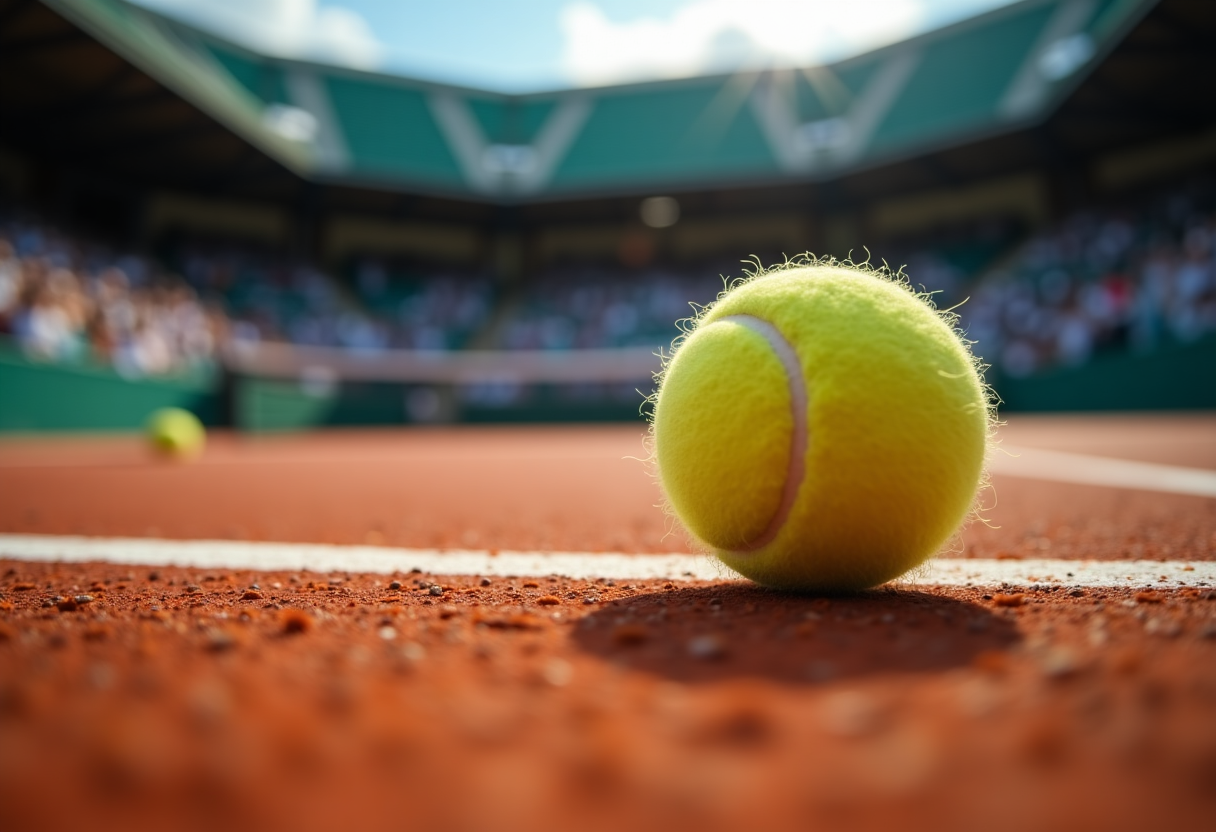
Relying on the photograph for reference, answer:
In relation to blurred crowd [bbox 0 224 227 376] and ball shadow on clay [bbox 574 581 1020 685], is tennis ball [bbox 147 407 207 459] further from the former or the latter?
ball shadow on clay [bbox 574 581 1020 685]

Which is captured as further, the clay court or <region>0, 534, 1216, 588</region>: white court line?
<region>0, 534, 1216, 588</region>: white court line

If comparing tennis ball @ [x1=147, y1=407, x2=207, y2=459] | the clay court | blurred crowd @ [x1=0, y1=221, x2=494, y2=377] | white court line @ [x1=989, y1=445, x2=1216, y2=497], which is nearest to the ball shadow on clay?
the clay court

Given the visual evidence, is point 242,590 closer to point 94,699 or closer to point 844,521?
point 94,699

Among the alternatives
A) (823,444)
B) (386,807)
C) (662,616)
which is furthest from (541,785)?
(823,444)

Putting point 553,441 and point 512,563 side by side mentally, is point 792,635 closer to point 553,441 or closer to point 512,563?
point 512,563

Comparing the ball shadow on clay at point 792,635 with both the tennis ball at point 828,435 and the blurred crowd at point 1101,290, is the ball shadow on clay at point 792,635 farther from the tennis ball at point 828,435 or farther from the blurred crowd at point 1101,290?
the blurred crowd at point 1101,290

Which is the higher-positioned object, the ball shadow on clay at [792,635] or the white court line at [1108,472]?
the white court line at [1108,472]

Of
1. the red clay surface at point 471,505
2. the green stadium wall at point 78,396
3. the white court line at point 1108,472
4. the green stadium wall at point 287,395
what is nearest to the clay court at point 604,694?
the red clay surface at point 471,505

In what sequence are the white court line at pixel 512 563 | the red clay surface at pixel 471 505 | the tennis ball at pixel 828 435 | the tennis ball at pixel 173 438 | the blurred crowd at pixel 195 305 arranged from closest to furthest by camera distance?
the tennis ball at pixel 828 435 → the white court line at pixel 512 563 → the red clay surface at pixel 471 505 → the tennis ball at pixel 173 438 → the blurred crowd at pixel 195 305
